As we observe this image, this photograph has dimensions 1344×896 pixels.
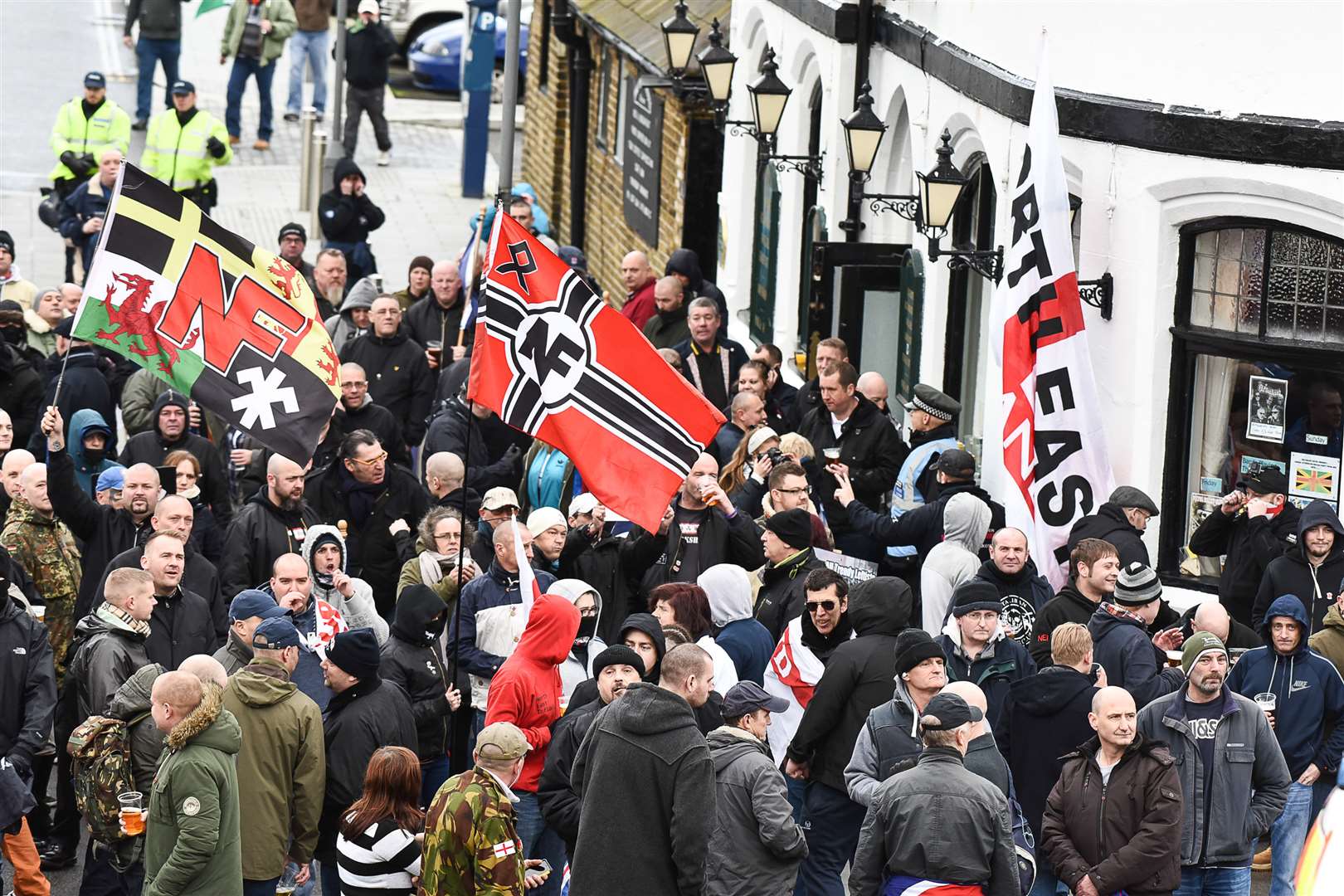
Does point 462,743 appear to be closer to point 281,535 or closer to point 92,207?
point 281,535

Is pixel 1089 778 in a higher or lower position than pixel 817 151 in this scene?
lower

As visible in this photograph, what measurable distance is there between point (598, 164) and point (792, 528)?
15.0 m

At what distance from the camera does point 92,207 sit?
20.4m

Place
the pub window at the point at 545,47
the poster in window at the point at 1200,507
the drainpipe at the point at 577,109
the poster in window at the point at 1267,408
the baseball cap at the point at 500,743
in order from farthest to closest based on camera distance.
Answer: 1. the pub window at the point at 545,47
2. the drainpipe at the point at 577,109
3. the poster in window at the point at 1200,507
4. the poster in window at the point at 1267,408
5. the baseball cap at the point at 500,743

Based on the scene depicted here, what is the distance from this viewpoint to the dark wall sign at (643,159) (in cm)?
2109

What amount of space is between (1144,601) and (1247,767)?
1018 mm

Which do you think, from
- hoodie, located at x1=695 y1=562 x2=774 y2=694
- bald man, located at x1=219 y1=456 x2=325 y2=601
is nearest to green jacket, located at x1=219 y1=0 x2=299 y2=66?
bald man, located at x1=219 y1=456 x2=325 y2=601

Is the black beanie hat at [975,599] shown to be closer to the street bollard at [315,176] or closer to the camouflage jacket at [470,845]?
the camouflage jacket at [470,845]

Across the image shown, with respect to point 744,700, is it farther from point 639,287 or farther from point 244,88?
point 244,88

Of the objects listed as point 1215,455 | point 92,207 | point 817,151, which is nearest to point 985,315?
point 1215,455

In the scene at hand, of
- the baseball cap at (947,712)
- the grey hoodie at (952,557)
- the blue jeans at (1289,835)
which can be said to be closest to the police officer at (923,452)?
the grey hoodie at (952,557)

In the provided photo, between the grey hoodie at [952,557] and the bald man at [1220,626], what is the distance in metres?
1.03

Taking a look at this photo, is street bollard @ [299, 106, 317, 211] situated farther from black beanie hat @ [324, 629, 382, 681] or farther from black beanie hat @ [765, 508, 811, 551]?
black beanie hat @ [324, 629, 382, 681]

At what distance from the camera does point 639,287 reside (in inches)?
668
